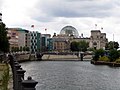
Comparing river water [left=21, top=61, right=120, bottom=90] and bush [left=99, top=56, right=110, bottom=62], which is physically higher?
bush [left=99, top=56, right=110, bottom=62]

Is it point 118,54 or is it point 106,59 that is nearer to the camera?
point 118,54

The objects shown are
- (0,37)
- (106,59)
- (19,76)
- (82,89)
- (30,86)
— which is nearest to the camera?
(30,86)

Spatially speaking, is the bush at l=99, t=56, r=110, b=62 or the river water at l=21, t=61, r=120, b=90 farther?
the bush at l=99, t=56, r=110, b=62

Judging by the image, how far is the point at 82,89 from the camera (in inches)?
2078

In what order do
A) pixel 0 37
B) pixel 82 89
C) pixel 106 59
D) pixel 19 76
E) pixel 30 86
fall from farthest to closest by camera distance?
pixel 106 59, pixel 0 37, pixel 82 89, pixel 19 76, pixel 30 86

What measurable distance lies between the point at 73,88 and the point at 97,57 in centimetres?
11968

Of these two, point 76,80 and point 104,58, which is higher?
point 104,58

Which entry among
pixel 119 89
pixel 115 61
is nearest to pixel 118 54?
pixel 115 61

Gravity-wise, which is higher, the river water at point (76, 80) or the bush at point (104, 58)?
the bush at point (104, 58)

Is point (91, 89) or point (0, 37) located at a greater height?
point (0, 37)

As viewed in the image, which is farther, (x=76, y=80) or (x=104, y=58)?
(x=104, y=58)

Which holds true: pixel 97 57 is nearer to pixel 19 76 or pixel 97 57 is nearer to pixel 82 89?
pixel 82 89

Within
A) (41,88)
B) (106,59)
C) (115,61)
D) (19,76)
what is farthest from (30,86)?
(106,59)

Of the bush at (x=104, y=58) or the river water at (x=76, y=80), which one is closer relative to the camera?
the river water at (x=76, y=80)
